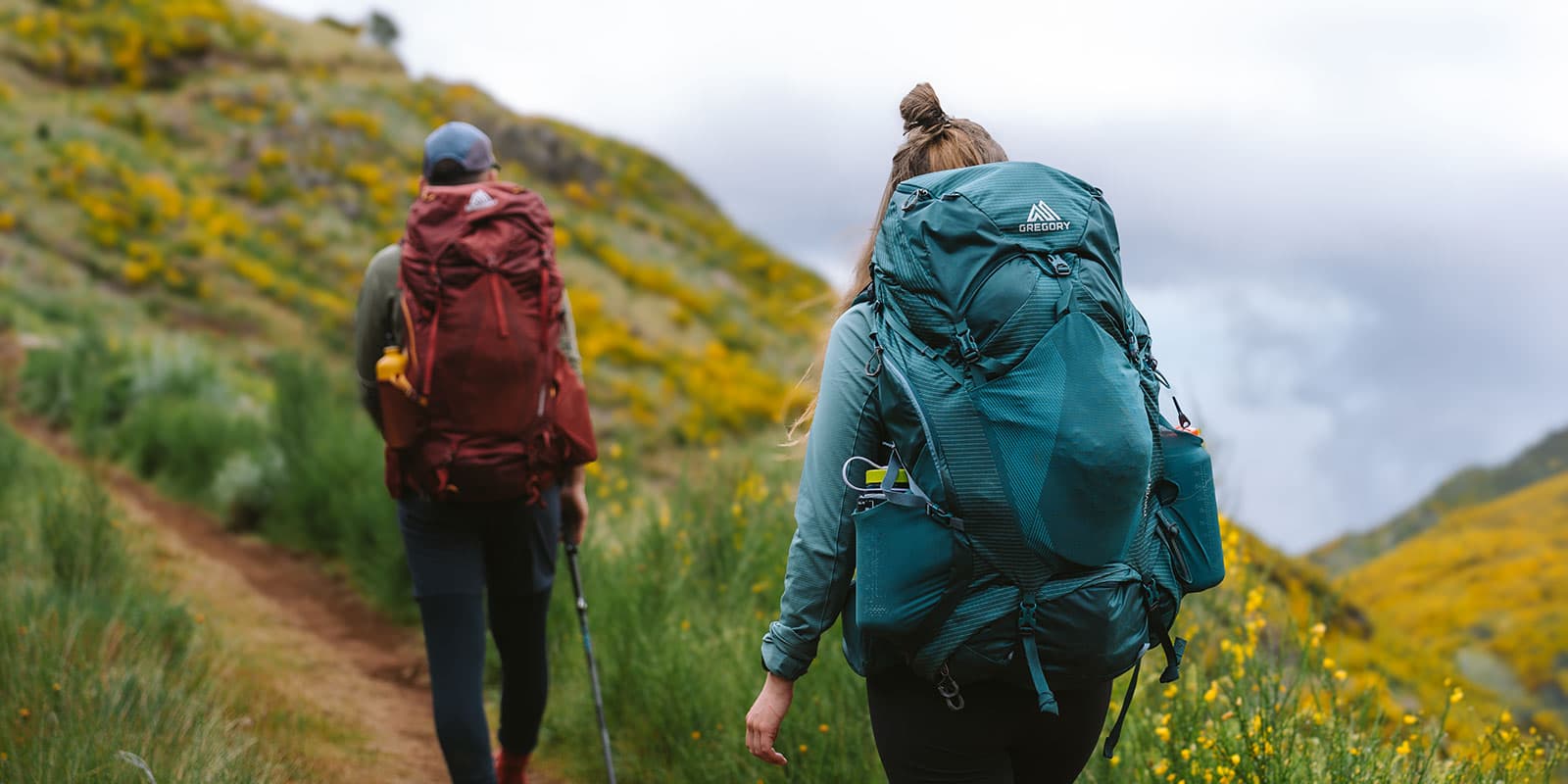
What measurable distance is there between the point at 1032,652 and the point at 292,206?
25.0 meters

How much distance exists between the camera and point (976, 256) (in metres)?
1.67

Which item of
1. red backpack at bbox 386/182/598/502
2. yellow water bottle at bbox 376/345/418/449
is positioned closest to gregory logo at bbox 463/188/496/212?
red backpack at bbox 386/182/598/502

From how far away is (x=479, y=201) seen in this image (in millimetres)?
2768

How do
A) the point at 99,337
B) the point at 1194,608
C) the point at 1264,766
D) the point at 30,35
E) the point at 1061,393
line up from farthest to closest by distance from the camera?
the point at 30,35 → the point at 99,337 → the point at 1194,608 → the point at 1264,766 → the point at 1061,393


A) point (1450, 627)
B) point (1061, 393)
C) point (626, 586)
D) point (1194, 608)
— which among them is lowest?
point (1450, 627)

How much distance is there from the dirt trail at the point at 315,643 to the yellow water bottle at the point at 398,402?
61.4 inches

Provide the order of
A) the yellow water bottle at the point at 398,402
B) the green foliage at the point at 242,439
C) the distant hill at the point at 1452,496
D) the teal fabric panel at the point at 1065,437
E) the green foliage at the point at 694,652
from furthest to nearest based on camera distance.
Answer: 1. the distant hill at the point at 1452,496
2. the green foliage at the point at 242,439
3. the green foliage at the point at 694,652
4. the yellow water bottle at the point at 398,402
5. the teal fabric panel at the point at 1065,437

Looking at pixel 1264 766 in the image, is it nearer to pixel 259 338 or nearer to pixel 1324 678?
pixel 1324 678

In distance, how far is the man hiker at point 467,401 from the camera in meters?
2.68

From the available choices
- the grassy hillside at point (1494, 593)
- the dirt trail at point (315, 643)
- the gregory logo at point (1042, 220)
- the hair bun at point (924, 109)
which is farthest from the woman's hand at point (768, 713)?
the grassy hillside at point (1494, 593)

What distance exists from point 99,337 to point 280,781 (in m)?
9.52

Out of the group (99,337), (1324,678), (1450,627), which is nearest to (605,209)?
(99,337)

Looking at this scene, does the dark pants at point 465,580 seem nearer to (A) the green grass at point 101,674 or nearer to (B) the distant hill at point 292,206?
(A) the green grass at point 101,674

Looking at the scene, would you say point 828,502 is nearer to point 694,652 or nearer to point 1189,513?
point 1189,513
